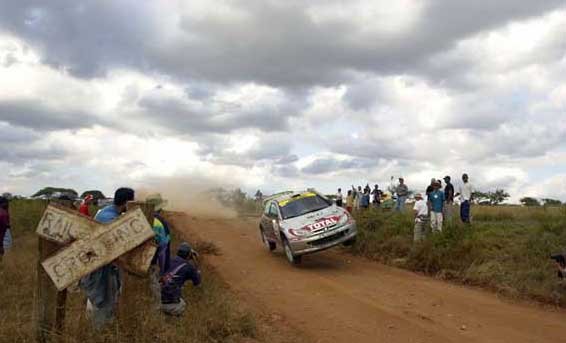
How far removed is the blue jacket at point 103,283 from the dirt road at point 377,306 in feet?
9.96

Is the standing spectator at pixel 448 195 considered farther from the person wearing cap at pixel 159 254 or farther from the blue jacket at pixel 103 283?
the blue jacket at pixel 103 283

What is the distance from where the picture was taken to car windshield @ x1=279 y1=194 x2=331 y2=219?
14.8 meters

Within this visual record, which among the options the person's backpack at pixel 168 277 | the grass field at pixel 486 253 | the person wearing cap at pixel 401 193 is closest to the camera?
the person's backpack at pixel 168 277

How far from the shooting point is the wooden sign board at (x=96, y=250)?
4648 millimetres

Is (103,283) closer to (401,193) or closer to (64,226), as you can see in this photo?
(64,226)

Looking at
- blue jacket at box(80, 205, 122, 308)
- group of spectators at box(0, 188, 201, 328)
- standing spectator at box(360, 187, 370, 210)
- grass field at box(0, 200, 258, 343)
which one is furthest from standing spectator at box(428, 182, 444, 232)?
blue jacket at box(80, 205, 122, 308)

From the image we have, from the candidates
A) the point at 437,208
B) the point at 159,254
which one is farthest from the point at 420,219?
the point at 159,254

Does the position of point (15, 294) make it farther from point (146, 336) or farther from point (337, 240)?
point (337, 240)

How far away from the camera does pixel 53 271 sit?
4660 millimetres

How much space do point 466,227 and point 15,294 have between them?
1066 centimetres

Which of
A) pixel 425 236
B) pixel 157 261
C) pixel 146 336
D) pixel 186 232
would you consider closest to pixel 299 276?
pixel 425 236

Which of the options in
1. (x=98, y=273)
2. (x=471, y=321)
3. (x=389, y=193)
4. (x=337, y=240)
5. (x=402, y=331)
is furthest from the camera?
(x=389, y=193)

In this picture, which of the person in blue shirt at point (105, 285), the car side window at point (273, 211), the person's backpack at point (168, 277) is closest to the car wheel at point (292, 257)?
the car side window at point (273, 211)

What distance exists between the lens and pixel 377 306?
9359mm
